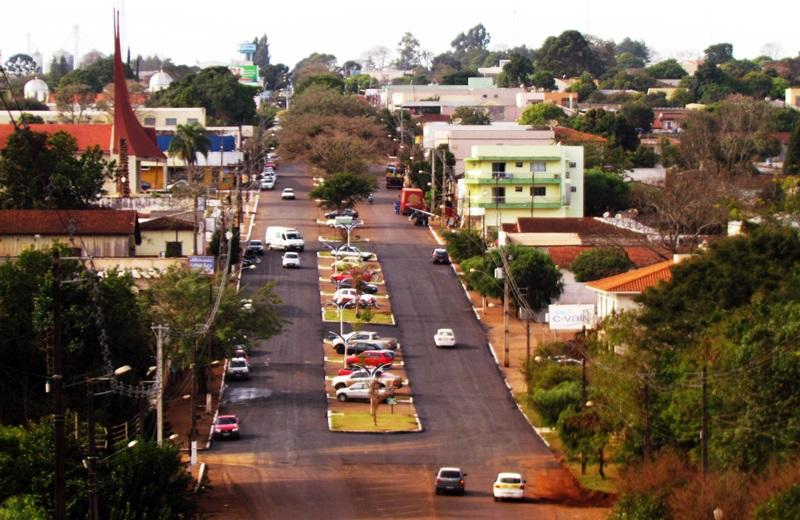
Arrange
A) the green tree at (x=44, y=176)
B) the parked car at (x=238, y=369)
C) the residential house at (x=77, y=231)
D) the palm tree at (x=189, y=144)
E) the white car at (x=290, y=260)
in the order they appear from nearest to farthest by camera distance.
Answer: the parked car at (x=238, y=369), the residential house at (x=77, y=231), the green tree at (x=44, y=176), the white car at (x=290, y=260), the palm tree at (x=189, y=144)

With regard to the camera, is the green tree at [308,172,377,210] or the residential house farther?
the green tree at [308,172,377,210]

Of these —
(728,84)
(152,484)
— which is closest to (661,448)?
(152,484)

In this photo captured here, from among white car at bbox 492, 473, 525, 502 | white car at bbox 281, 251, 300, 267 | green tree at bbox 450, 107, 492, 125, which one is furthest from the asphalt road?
green tree at bbox 450, 107, 492, 125

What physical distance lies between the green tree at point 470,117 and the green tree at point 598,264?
63.0 meters

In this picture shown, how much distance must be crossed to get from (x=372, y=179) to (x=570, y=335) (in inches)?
1308

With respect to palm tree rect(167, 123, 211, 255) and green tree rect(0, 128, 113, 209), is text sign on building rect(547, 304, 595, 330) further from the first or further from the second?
palm tree rect(167, 123, 211, 255)

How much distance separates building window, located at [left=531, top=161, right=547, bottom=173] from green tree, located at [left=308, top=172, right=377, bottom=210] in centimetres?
857

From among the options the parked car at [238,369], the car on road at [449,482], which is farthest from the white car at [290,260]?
the car on road at [449,482]

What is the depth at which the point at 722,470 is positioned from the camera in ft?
137

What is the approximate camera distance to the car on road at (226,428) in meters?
50.9

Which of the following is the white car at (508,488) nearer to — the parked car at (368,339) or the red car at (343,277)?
the parked car at (368,339)

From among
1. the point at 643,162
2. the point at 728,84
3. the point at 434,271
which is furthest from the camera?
the point at 728,84

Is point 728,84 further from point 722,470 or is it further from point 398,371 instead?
point 722,470

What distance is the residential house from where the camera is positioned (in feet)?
223
